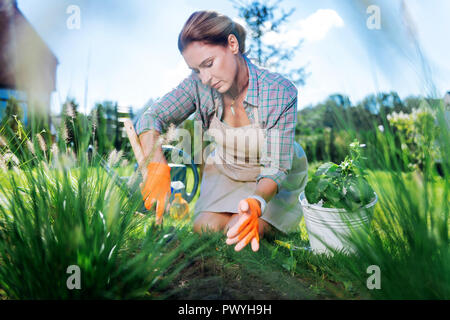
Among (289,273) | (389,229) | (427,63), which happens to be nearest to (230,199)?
(289,273)

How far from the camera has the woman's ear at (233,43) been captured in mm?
2043

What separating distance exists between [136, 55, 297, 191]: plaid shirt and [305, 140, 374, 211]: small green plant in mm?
238

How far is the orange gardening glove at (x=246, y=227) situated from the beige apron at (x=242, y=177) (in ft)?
2.50

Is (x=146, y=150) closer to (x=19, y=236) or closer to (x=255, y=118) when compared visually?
(x=255, y=118)

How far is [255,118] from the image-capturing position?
2256 mm

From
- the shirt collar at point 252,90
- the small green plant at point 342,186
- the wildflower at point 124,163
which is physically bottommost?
the small green plant at point 342,186

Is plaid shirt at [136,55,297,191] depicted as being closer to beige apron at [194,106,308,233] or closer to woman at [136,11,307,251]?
woman at [136,11,307,251]

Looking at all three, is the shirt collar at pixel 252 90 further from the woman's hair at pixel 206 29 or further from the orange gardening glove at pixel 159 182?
the orange gardening glove at pixel 159 182

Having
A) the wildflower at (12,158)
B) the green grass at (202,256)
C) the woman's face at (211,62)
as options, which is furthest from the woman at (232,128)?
the wildflower at (12,158)

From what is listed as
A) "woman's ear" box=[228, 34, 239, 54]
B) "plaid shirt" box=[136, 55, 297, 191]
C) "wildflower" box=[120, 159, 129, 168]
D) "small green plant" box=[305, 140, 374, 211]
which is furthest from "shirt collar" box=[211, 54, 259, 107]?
"wildflower" box=[120, 159, 129, 168]

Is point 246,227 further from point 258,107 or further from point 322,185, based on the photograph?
point 258,107

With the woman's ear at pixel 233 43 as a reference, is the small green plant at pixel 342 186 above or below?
below

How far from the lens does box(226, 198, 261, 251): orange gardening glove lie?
1.52 m
